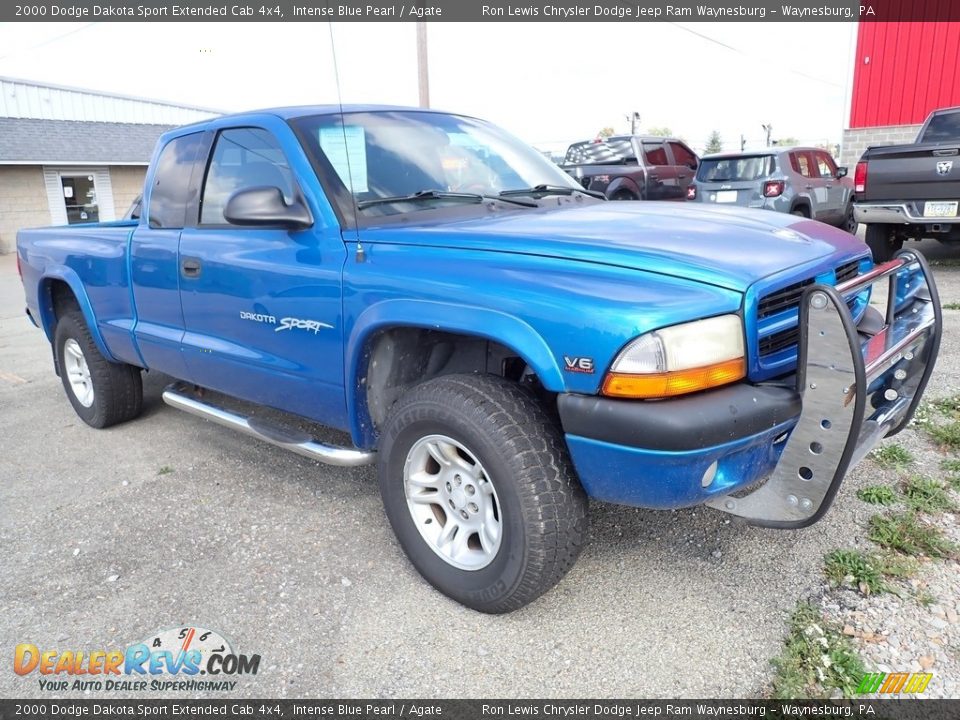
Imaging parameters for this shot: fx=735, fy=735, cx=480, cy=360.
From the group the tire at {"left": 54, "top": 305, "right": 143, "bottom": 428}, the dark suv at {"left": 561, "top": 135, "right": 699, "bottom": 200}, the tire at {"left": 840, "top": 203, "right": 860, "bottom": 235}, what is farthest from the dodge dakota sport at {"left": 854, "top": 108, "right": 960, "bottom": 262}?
the tire at {"left": 54, "top": 305, "right": 143, "bottom": 428}

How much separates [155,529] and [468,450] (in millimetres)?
1824

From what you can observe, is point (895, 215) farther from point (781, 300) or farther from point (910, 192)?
point (781, 300)

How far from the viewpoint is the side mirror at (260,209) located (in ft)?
9.63

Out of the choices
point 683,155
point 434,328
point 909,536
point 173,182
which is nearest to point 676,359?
point 434,328

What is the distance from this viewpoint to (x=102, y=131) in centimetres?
2550

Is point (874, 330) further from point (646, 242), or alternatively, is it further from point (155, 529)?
point (155, 529)

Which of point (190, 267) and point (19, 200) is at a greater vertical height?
point (190, 267)

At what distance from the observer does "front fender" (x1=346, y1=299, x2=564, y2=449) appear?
2.32 m

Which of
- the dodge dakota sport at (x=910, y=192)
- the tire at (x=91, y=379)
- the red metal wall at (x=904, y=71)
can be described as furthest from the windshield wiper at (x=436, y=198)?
the red metal wall at (x=904, y=71)

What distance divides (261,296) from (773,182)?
9648mm

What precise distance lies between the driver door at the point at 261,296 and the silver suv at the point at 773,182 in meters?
8.75

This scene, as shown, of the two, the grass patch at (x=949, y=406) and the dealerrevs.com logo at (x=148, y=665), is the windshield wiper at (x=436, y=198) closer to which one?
the dealerrevs.com logo at (x=148, y=665)

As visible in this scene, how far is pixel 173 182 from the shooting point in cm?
405

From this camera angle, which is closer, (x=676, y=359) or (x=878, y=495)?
(x=676, y=359)
